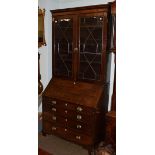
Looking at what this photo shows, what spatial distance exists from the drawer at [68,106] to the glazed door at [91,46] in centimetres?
43

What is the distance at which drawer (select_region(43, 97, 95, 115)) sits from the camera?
296 centimetres

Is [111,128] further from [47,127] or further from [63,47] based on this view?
[63,47]

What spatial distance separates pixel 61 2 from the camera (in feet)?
12.6

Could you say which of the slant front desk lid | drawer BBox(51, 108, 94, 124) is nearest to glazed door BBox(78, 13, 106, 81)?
the slant front desk lid

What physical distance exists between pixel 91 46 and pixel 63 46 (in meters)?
0.56

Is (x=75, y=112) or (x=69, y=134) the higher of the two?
(x=75, y=112)

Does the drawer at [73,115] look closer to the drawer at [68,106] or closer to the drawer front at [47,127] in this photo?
the drawer at [68,106]

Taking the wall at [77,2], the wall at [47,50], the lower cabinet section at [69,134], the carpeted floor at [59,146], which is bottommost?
the carpeted floor at [59,146]

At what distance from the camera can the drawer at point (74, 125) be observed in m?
3.00

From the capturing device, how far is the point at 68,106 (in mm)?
3191

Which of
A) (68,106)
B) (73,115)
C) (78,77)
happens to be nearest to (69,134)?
(73,115)

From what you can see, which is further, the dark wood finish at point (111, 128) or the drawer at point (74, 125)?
the drawer at point (74, 125)

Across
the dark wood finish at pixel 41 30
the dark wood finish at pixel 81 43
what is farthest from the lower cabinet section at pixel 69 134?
the dark wood finish at pixel 41 30
